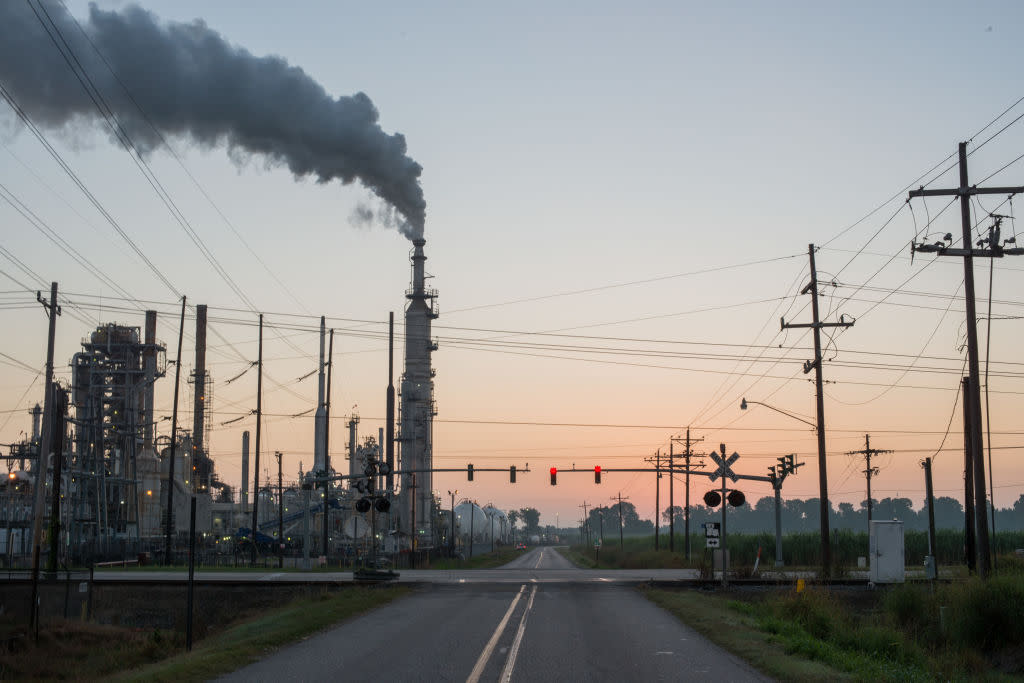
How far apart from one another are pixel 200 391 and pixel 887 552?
72.9 meters

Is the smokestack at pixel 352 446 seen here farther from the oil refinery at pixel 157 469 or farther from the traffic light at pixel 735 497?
the traffic light at pixel 735 497

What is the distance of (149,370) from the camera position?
8219 cm

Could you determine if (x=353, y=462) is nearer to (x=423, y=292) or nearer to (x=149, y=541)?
(x=149, y=541)

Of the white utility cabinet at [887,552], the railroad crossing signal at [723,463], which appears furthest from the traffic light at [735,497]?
the white utility cabinet at [887,552]

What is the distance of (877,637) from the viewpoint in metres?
21.8

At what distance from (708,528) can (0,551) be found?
59.0 metres

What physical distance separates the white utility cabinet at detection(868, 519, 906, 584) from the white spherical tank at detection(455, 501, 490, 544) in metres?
89.3

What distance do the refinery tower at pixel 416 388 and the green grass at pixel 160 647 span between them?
41.3m

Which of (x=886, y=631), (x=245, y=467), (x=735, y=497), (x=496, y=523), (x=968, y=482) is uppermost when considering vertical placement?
(x=245, y=467)

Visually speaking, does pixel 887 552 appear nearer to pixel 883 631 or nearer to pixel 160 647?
pixel 883 631

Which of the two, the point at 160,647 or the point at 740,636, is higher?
the point at 740,636

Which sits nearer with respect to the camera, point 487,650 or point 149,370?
point 487,650

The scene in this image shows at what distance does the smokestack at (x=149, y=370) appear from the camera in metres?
81.8

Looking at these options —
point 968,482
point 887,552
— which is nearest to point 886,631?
point 968,482
